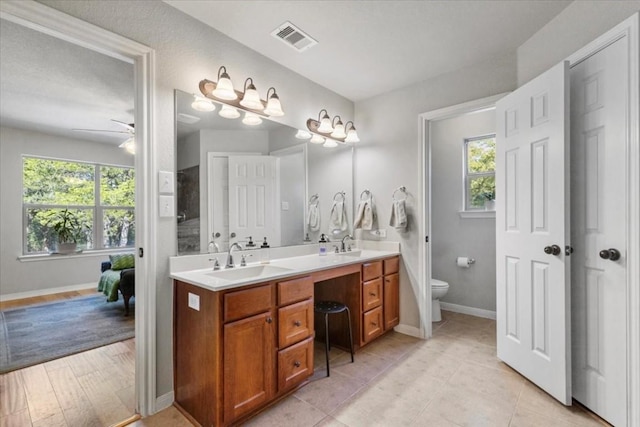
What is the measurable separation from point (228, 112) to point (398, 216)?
180 cm

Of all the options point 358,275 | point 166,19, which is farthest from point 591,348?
point 166,19

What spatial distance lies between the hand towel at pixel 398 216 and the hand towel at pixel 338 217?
525mm

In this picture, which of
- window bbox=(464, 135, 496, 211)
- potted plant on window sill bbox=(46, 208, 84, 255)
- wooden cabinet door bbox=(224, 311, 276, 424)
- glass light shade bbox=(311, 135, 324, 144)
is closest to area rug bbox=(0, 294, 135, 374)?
potted plant on window sill bbox=(46, 208, 84, 255)

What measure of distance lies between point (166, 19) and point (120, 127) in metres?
3.37

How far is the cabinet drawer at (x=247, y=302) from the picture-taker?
1550mm

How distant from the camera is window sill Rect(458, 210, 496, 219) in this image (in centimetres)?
337

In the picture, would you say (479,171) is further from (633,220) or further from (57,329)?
(57,329)

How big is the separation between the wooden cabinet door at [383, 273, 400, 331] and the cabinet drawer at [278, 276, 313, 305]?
3.56ft

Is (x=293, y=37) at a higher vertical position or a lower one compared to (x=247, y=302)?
higher

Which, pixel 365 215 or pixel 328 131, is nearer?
pixel 328 131

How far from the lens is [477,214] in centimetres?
347

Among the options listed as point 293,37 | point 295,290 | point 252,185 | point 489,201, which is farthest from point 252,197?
point 489,201

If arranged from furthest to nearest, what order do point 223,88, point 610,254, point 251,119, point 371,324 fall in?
point 371,324 → point 251,119 → point 223,88 → point 610,254

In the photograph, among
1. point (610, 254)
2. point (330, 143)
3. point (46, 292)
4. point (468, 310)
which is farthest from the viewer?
point (46, 292)
